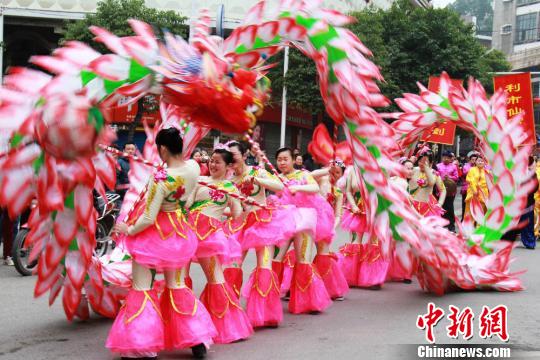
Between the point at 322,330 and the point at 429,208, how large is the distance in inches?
156

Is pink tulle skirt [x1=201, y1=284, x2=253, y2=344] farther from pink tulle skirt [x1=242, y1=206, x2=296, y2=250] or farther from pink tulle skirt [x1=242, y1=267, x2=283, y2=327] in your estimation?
pink tulle skirt [x1=242, y1=206, x2=296, y2=250]

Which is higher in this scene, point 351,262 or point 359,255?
point 359,255

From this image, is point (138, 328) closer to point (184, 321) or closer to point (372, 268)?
point (184, 321)

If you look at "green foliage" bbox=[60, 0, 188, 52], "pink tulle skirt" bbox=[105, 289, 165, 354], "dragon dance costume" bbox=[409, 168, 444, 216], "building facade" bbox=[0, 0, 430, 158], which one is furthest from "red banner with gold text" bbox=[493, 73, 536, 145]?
"green foliage" bbox=[60, 0, 188, 52]

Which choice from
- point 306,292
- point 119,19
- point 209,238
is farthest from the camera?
point 119,19

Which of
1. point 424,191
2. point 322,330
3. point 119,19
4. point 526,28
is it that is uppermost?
point 526,28

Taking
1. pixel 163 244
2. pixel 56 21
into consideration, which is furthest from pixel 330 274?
pixel 56 21

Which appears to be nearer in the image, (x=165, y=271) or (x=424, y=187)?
(x=165, y=271)

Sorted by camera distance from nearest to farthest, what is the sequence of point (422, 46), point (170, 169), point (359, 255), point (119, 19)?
point (170, 169)
point (359, 255)
point (119, 19)
point (422, 46)

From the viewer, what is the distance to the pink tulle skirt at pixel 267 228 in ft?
21.7

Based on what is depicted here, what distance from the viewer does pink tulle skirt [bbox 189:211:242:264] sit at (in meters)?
5.91

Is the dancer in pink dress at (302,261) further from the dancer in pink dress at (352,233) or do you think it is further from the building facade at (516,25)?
the building facade at (516,25)

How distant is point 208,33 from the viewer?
5.46 meters

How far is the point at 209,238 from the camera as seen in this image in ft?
19.5
